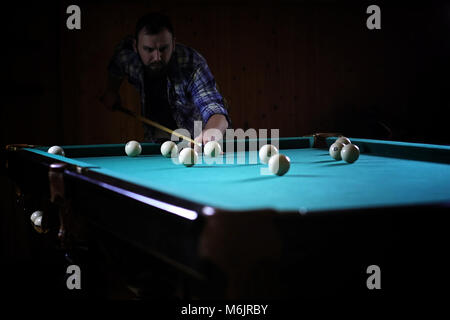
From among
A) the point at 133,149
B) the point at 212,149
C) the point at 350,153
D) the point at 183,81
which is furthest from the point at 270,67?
the point at 350,153

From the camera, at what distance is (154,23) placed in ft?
16.2

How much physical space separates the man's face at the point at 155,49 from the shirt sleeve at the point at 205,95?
0.97 ft

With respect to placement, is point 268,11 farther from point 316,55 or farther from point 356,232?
point 356,232

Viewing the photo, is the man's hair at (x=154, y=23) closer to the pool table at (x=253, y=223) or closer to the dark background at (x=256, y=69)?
the dark background at (x=256, y=69)

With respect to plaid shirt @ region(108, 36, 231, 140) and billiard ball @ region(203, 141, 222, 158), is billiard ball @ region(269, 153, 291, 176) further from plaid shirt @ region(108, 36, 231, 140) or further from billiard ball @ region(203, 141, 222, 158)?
plaid shirt @ region(108, 36, 231, 140)

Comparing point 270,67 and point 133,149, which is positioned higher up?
point 270,67

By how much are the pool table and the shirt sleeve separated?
2481 millimetres

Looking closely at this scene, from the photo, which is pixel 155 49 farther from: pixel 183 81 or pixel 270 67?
pixel 270 67

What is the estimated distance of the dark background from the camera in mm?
4547

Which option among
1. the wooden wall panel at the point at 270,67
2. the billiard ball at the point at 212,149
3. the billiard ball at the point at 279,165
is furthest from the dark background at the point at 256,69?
the billiard ball at the point at 279,165

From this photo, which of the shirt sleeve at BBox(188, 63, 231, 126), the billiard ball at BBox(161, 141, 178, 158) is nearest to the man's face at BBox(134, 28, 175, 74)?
the shirt sleeve at BBox(188, 63, 231, 126)

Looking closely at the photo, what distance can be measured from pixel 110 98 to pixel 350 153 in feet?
10.4

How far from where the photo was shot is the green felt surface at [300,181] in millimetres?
1237
